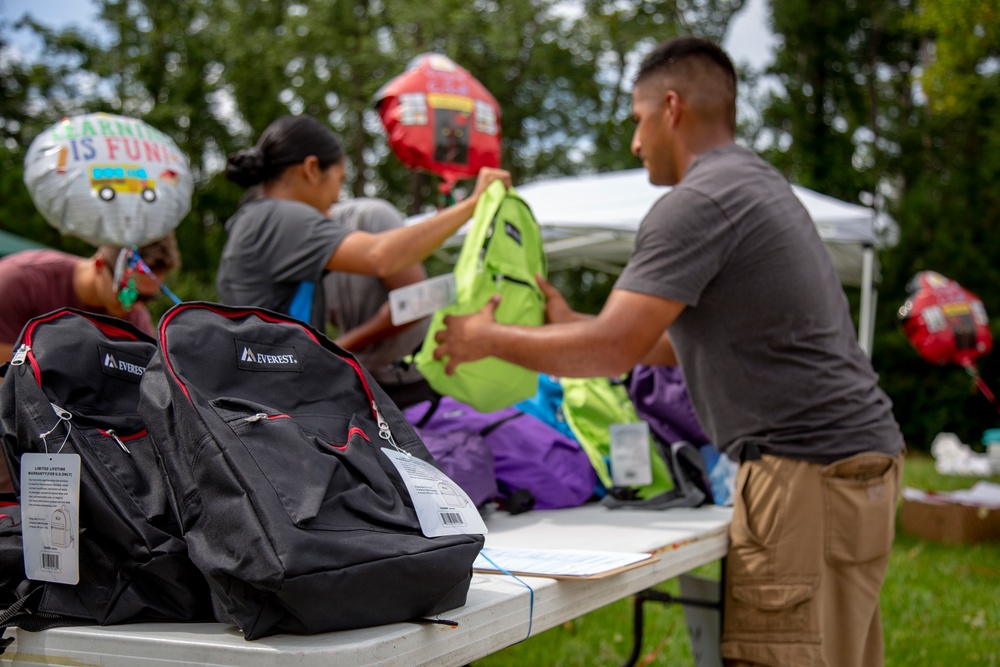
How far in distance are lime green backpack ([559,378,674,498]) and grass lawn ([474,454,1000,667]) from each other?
4.11ft

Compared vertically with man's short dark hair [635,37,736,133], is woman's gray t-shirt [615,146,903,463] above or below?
below

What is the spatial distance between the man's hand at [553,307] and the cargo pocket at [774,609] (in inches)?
31.5

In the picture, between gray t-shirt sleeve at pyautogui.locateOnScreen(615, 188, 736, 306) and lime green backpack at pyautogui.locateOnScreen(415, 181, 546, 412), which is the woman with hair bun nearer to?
lime green backpack at pyautogui.locateOnScreen(415, 181, 546, 412)

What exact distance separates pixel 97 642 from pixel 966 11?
12.6m

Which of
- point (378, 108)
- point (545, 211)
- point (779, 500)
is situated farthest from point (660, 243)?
point (545, 211)

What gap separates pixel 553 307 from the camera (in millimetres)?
2396

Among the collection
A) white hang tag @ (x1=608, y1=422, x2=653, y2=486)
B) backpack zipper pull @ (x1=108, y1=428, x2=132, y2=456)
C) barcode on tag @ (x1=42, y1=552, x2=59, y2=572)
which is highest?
backpack zipper pull @ (x1=108, y1=428, x2=132, y2=456)

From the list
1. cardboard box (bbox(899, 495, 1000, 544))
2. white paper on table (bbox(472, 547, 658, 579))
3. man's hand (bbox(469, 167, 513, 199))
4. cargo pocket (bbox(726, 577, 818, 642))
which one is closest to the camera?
white paper on table (bbox(472, 547, 658, 579))

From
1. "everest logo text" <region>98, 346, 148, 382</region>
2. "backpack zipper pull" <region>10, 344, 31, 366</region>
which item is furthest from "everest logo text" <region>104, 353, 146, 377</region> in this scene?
"backpack zipper pull" <region>10, 344, 31, 366</region>

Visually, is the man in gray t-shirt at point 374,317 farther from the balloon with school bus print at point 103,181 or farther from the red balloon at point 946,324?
the red balloon at point 946,324

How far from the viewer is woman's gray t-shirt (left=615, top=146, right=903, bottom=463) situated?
192cm

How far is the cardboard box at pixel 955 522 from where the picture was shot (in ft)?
17.5

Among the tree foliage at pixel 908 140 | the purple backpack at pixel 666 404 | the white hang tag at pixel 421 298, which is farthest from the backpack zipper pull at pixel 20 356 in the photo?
the tree foliage at pixel 908 140

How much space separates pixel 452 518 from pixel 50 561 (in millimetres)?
528
